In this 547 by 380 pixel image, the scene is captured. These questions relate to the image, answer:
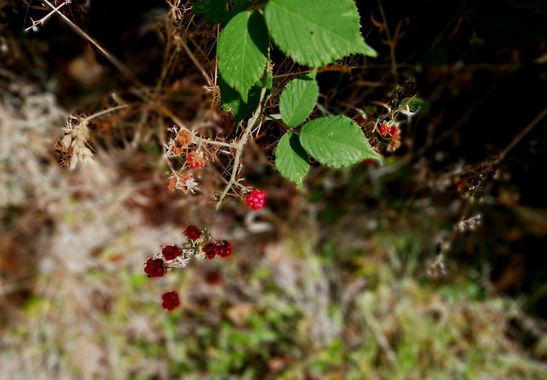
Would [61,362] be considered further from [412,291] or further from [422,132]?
[422,132]

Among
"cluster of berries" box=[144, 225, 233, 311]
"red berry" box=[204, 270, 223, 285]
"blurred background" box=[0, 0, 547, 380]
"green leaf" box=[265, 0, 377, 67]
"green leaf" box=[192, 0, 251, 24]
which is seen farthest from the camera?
"red berry" box=[204, 270, 223, 285]

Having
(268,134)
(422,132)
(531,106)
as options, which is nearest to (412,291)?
(422,132)

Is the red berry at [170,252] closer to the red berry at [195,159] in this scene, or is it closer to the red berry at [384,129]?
the red berry at [195,159]

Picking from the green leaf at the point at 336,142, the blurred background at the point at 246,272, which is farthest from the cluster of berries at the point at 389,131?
the blurred background at the point at 246,272

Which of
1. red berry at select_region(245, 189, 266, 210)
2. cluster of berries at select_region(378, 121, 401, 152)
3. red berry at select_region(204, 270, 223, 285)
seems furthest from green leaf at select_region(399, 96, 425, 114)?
red berry at select_region(204, 270, 223, 285)

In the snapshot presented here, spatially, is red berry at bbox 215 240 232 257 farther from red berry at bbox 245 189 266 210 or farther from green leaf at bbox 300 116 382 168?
green leaf at bbox 300 116 382 168

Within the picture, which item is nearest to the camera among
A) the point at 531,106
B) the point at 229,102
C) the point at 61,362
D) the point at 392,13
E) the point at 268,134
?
the point at 229,102
